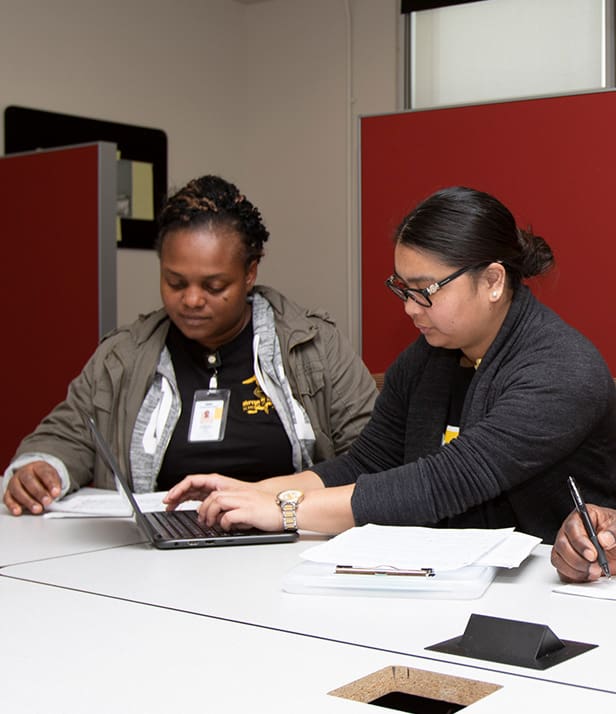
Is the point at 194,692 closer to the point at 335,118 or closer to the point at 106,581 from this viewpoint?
the point at 106,581

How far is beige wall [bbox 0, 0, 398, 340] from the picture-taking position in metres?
4.82

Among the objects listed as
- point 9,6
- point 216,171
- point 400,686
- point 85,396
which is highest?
point 9,6

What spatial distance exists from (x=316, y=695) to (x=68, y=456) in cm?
145

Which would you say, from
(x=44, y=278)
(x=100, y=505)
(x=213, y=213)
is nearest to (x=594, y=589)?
(x=100, y=505)

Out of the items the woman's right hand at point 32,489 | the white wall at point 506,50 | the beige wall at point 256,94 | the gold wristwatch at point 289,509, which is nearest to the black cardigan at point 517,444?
the gold wristwatch at point 289,509

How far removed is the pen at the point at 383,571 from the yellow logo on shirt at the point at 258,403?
3.53 feet

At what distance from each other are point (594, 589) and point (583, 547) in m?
0.06

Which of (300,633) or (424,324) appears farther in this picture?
(424,324)

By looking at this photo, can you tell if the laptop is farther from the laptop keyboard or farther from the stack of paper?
the stack of paper

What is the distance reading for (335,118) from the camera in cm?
525

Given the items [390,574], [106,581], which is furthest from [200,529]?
[390,574]

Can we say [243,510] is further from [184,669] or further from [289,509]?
[184,669]

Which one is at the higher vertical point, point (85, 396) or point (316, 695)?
point (85, 396)

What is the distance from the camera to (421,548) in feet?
4.93
